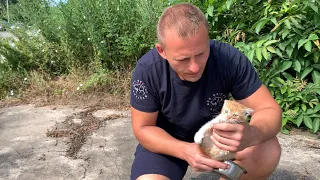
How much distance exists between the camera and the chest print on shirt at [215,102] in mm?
2010

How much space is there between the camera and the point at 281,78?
11.1 feet

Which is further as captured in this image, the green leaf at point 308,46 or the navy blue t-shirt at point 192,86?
the green leaf at point 308,46

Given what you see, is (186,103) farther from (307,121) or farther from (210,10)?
(307,121)

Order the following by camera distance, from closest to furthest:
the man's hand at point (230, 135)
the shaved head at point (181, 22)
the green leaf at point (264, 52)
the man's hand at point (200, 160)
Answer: the man's hand at point (230, 135)
the man's hand at point (200, 160)
the shaved head at point (181, 22)
the green leaf at point (264, 52)

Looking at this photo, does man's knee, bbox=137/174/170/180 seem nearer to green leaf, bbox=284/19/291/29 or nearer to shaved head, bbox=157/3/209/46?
shaved head, bbox=157/3/209/46

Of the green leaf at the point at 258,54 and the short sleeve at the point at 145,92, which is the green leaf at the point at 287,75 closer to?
the green leaf at the point at 258,54

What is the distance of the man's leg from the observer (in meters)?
1.89

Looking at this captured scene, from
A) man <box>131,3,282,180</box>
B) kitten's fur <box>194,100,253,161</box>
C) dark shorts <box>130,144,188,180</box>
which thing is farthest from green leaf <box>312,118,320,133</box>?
kitten's fur <box>194,100,253,161</box>

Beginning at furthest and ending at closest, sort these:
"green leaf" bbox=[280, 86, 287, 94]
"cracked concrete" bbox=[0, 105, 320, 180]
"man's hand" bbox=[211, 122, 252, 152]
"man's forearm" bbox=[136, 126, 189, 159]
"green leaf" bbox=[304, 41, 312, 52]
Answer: "green leaf" bbox=[280, 86, 287, 94] → "green leaf" bbox=[304, 41, 312, 52] → "cracked concrete" bbox=[0, 105, 320, 180] → "man's forearm" bbox=[136, 126, 189, 159] → "man's hand" bbox=[211, 122, 252, 152]

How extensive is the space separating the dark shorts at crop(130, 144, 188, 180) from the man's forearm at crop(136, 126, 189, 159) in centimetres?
6

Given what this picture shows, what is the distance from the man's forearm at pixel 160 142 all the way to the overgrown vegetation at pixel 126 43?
151 centimetres

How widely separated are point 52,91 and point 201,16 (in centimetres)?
326

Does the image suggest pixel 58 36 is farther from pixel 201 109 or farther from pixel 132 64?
pixel 201 109

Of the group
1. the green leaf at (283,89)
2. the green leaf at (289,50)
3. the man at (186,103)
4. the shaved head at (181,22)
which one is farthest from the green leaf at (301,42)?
the shaved head at (181,22)
